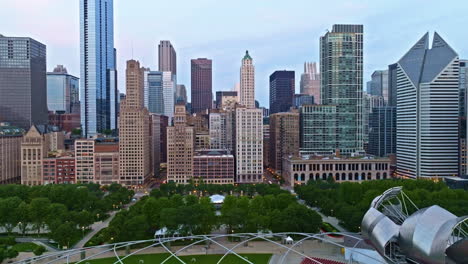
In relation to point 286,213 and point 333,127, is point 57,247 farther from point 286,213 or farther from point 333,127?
point 333,127

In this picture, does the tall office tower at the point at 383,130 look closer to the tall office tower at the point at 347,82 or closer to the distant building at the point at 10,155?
the tall office tower at the point at 347,82

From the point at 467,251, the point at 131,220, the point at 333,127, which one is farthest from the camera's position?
the point at 333,127

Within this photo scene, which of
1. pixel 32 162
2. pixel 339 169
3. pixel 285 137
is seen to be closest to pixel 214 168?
pixel 285 137

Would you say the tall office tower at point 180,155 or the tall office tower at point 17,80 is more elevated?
the tall office tower at point 17,80

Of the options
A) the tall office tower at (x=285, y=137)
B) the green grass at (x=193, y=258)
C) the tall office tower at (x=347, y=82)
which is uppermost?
the tall office tower at (x=347, y=82)

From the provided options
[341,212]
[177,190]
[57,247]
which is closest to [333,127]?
[177,190]

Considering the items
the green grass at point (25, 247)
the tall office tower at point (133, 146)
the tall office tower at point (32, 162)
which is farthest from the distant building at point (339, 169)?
the green grass at point (25, 247)

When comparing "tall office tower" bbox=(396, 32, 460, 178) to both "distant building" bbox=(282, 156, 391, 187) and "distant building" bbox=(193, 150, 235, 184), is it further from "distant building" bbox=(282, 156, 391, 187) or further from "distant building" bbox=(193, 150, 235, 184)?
"distant building" bbox=(193, 150, 235, 184)
